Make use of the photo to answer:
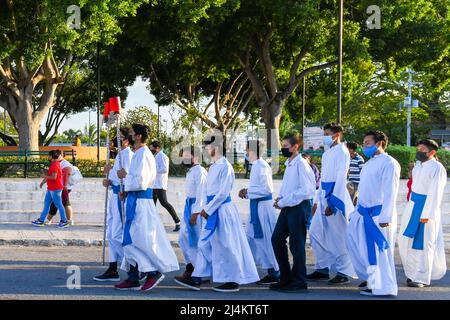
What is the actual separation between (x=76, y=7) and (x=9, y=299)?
15480mm

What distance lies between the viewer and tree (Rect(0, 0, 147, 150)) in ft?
72.5

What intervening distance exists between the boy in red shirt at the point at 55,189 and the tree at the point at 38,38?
26.2 feet

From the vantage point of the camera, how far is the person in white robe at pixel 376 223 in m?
8.51

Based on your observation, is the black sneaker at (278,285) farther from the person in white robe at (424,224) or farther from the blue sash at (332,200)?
the person in white robe at (424,224)

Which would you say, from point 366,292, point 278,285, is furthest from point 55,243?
point 366,292

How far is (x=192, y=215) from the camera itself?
29.5ft

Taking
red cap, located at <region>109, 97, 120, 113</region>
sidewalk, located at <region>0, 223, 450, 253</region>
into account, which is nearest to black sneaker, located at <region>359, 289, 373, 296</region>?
red cap, located at <region>109, 97, 120, 113</region>

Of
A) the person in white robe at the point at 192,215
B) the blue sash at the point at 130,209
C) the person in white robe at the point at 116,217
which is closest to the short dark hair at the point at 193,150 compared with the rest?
the person in white robe at the point at 192,215

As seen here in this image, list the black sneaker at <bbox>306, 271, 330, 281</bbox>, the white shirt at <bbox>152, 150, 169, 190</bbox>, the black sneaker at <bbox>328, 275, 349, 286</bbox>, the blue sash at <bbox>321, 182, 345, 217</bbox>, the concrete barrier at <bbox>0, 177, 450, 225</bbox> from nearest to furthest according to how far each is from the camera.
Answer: the blue sash at <bbox>321, 182, 345, 217</bbox>, the black sneaker at <bbox>328, 275, 349, 286</bbox>, the black sneaker at <bbox>306, 271, 330, 281</bbox>, the white shirt at <bbox>152, 150, 169, 190</bbox>, the concrete barrier at <bbox>0, 177, 450, 225</bbox>

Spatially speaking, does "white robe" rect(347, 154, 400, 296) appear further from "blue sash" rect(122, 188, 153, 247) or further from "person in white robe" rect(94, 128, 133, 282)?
"person in white robe" rect(94, 128, 133, 282)

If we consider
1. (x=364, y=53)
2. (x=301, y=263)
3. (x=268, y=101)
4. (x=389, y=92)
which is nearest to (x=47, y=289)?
(x=301, y=263)

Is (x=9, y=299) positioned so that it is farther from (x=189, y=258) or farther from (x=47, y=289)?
(x=189, y=258)

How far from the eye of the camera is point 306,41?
29.8 metres

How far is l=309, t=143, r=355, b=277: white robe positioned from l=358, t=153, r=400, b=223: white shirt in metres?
0.63
